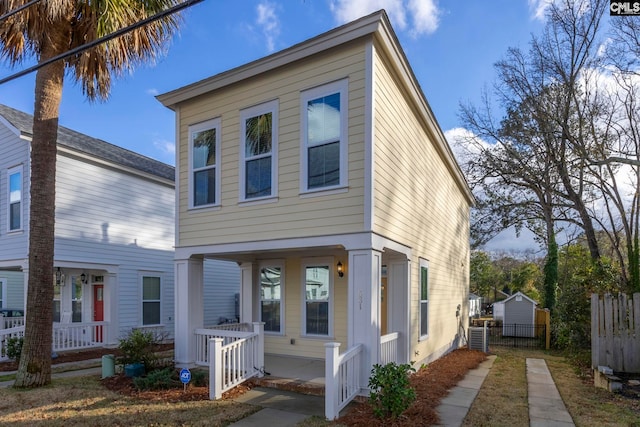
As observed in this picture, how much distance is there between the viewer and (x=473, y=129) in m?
22.2

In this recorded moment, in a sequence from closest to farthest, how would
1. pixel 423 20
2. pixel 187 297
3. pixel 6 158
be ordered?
pixel 187 297
pixel 423 20
pixel 6 158

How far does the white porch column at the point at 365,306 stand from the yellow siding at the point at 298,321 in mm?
2153

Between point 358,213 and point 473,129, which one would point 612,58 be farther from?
point 358,213

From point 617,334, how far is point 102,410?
33.5ft

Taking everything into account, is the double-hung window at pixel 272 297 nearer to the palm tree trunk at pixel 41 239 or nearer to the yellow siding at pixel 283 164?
the yellow siding at pixel 283 164

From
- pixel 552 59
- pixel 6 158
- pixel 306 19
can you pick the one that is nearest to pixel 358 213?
pixel 306 19

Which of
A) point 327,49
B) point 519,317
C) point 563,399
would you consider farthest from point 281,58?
point 519,317

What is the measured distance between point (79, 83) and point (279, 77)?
466 cm

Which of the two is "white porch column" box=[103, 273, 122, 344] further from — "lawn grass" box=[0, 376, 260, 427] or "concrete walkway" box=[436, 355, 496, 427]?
"concrete walkway" box=[436, 355, 496, 427]

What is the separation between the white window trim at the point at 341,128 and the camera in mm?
7078

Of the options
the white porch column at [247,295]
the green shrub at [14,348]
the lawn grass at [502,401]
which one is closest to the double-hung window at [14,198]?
the green shrub at [14,348]

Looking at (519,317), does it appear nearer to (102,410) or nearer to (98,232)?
(98,232)

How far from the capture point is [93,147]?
14.5m

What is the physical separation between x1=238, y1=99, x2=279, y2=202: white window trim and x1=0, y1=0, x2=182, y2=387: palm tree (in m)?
2.67
